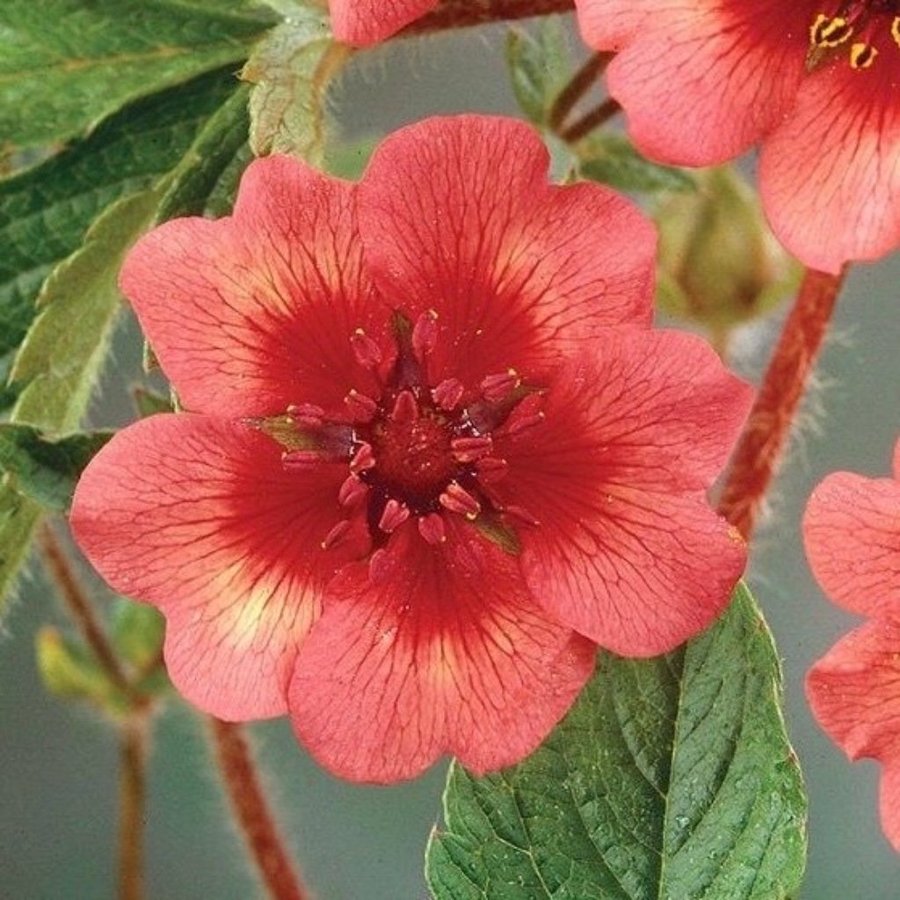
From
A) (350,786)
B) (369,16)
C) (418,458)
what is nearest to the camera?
(369,16)

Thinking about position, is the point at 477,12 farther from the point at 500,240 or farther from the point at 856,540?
the point at 856,540

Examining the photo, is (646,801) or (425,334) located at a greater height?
(425,334)

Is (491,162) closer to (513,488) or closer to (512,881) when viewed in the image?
(513,488)

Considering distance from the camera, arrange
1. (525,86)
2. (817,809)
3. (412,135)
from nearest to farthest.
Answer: (412,135), (525,86), (817,809)

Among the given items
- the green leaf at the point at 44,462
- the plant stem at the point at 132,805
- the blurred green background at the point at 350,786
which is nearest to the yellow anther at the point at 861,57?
the green leaf at the point at 44,462

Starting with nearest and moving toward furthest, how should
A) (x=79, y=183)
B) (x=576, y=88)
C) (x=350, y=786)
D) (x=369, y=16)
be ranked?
(x=369, y=16) < (x=79, y=183) < (x=576, y=88) < (x=350, y=786)

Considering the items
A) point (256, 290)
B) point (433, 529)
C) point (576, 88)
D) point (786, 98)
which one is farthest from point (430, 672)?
point (576, 88)

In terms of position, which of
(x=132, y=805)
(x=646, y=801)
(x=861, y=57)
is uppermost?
(x=861, y=57)

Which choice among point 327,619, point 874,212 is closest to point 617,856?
point 327,619
